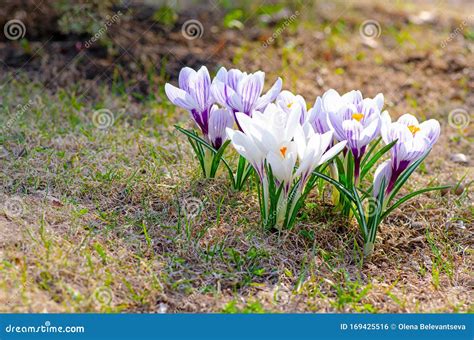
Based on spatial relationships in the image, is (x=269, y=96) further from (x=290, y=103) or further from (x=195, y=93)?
(x=195, y=93)

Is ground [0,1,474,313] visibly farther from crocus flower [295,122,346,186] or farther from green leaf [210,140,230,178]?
crocus flower [295,122,346,186]

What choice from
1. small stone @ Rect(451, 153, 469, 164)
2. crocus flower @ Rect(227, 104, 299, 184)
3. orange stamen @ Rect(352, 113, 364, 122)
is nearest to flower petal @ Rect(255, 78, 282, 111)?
crocus flower @ Rect(227, 104, 299, 184)

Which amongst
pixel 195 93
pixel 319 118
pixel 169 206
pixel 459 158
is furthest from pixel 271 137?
pixel 459 158

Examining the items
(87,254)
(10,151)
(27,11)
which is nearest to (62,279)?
(87,254)

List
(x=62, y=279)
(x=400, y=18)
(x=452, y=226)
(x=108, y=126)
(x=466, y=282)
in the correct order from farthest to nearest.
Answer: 1. (x=400, y=18)
2. (x=108, y=126)
3. (x=452, y=226)
4. (x=466, y=282)
5. (x=62, y=279)

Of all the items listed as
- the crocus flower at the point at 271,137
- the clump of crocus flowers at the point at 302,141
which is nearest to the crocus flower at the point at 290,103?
the clump of crocus flowers at the point at 302,141

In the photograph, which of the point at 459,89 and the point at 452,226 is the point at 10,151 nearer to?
the point at 452,226
